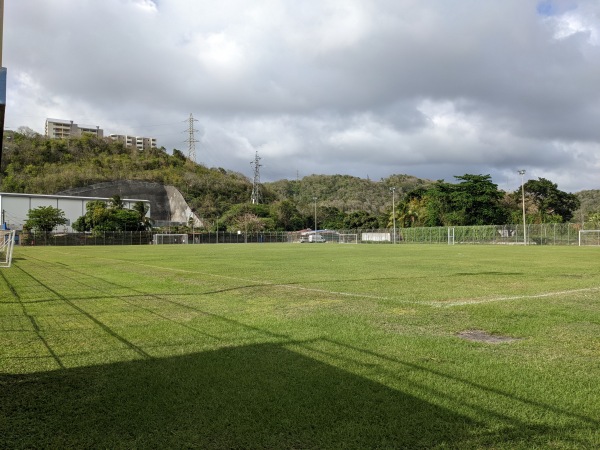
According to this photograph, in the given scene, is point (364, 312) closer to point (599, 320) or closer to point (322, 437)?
point (599, 320)

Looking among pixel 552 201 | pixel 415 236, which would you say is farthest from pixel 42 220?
pixel 552 201

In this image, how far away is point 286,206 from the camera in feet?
458

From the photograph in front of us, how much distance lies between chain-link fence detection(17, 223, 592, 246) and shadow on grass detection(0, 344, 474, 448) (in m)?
66.4

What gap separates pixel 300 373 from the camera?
5.29m

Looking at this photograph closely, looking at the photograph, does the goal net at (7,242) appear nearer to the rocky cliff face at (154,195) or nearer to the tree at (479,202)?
the tree at (479,202)

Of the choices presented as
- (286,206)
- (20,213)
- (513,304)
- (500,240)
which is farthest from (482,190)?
(20,213)

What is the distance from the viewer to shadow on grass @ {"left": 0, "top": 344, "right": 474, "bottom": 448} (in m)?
3.68

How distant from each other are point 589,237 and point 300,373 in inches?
2573

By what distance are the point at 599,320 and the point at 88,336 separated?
27.4 ft

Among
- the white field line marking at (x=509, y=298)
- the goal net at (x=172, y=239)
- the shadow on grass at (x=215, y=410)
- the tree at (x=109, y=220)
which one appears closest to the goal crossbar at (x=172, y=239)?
the goal net at (x=172, y=239)

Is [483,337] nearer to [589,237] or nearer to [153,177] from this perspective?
[589,237]

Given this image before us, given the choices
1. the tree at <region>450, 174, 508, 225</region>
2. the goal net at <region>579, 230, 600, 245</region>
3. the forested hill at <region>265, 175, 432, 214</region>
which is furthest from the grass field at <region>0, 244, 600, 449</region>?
the forested hill at <region>265, 175, 432, 214</region>

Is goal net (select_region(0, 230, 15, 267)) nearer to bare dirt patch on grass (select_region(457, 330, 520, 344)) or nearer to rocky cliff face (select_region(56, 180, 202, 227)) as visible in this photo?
bare dirt patch on grass (select_region(457, 330, 520, 344))

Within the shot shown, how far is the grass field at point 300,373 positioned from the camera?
12.4ft
